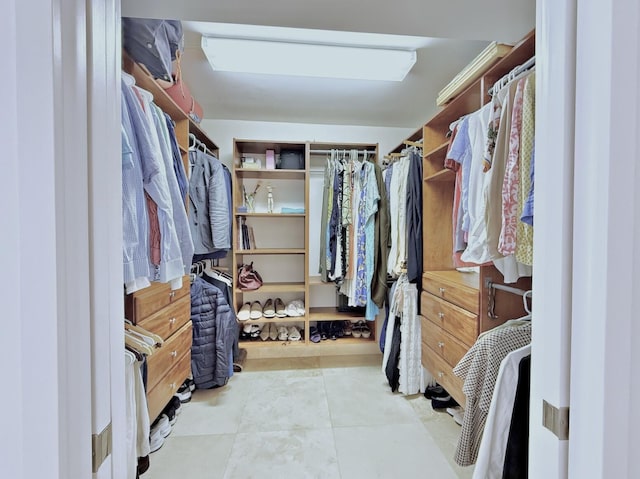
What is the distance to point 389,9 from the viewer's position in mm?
809

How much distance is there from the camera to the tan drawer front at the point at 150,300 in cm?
122

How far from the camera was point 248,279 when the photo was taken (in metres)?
2.59

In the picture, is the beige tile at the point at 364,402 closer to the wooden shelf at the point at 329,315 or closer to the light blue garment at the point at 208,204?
the wooden shelf at the point at 329,315

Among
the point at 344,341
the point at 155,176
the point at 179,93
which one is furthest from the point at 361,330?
the point at 179,93

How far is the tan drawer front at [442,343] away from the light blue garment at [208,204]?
157cm

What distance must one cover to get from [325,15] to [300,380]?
2.27m

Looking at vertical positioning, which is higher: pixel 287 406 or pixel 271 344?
pixel 271 344

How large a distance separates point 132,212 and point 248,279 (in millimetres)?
1724

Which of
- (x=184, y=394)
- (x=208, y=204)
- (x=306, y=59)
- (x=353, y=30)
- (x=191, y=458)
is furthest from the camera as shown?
(x=208, y=204)
